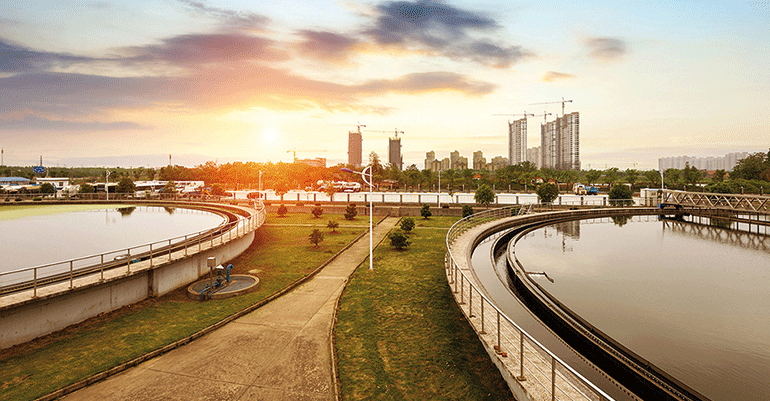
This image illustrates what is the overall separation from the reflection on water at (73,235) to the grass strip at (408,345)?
1552 cm

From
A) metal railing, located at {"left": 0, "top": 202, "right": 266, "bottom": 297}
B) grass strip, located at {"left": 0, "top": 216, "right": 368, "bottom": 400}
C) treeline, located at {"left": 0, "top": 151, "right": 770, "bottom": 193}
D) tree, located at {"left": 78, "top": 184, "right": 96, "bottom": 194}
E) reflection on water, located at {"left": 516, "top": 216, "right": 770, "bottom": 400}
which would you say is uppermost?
treeline, located at {"left": 0, "top": 151, "right": 770, "bottom": 193}

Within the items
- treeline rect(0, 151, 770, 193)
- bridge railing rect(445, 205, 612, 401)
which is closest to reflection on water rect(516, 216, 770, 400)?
bridge railing rect(445, 205, 612, 401)

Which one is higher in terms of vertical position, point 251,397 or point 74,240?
point 74,240

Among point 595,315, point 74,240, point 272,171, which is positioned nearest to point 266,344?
point 595,315

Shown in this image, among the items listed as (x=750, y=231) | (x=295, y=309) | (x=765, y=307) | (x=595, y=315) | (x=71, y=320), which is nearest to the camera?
(x=71, y=320)

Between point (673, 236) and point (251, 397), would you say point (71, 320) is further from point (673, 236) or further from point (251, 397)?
point (673, 236)

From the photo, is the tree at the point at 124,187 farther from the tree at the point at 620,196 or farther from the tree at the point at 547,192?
the tree at the point at 620,196

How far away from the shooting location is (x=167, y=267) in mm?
15445

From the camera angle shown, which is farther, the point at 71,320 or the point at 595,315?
the point at 595,315

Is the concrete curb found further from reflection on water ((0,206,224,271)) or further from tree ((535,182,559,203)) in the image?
tree ((535,182,559,203))

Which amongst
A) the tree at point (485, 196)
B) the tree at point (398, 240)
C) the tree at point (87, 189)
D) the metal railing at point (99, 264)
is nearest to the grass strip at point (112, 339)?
the metal railing at point (99, 264)

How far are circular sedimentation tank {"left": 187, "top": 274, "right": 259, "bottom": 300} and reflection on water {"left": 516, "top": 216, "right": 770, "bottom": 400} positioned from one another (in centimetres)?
1471

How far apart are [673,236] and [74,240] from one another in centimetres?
5063

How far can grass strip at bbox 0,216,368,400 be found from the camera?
340 inches
